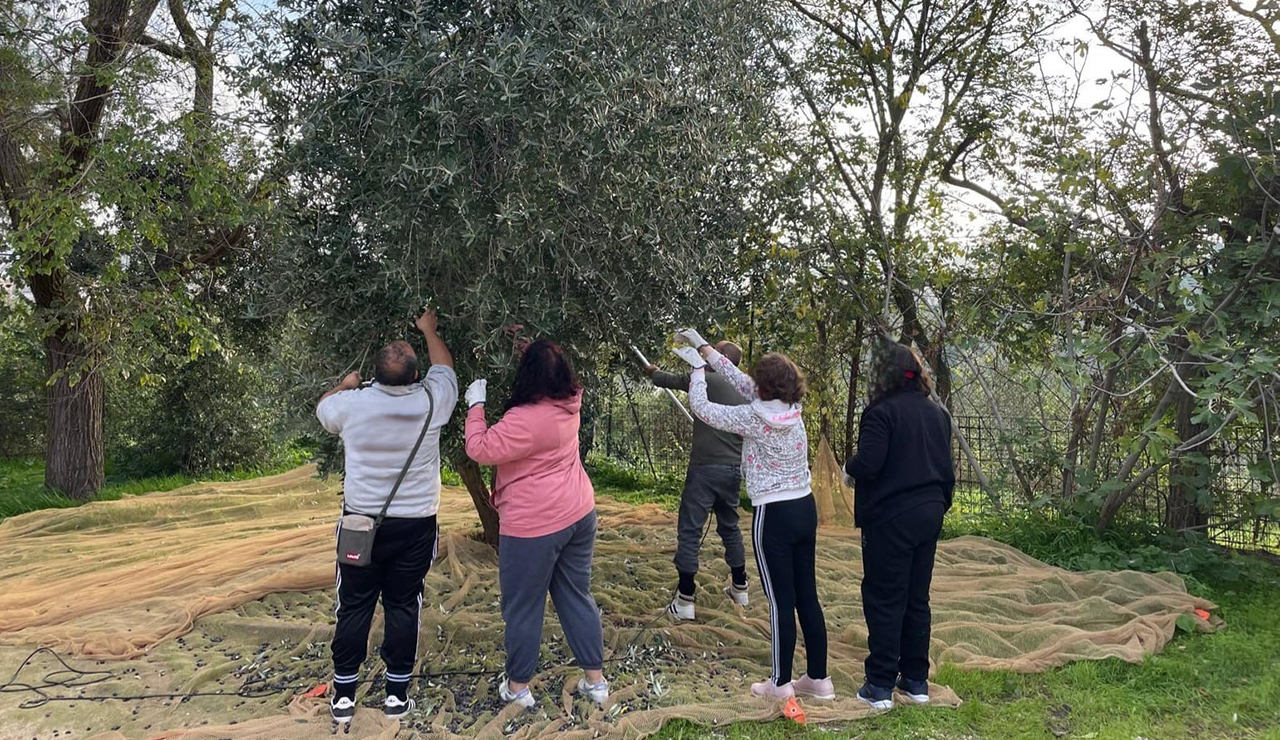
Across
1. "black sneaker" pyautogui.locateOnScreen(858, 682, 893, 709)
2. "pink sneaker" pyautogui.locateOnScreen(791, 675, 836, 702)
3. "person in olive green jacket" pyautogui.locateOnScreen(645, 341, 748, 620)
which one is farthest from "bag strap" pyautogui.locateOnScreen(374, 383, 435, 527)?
"black sneaker" pyautogui.locateOnScreen(858, 682, 893, 709)

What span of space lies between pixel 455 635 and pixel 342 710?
3.12 ft

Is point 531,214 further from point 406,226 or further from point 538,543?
point 538,543

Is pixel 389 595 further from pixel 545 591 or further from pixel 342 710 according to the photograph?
pixel 545 591

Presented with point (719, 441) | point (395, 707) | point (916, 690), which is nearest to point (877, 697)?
point (916, 690)

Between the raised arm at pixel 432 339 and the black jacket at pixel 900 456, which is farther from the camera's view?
the raised arm at pixel 432 339

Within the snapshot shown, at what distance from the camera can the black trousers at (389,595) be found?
3309mm

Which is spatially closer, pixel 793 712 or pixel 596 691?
pixel 793 712

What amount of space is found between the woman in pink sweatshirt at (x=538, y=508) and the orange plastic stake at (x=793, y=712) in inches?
32.2

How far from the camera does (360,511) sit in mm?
3293

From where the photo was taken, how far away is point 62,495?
916 cm

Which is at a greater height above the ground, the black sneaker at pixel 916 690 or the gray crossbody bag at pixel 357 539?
the gray crossbody bag at pixel 357 539

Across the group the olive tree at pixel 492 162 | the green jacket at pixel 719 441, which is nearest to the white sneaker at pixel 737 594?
the green jacket at pixel 719 441

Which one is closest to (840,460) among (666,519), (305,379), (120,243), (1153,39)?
(666,519)

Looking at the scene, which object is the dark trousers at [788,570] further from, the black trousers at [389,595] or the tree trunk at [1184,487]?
the tree trunk at [1184,487]
